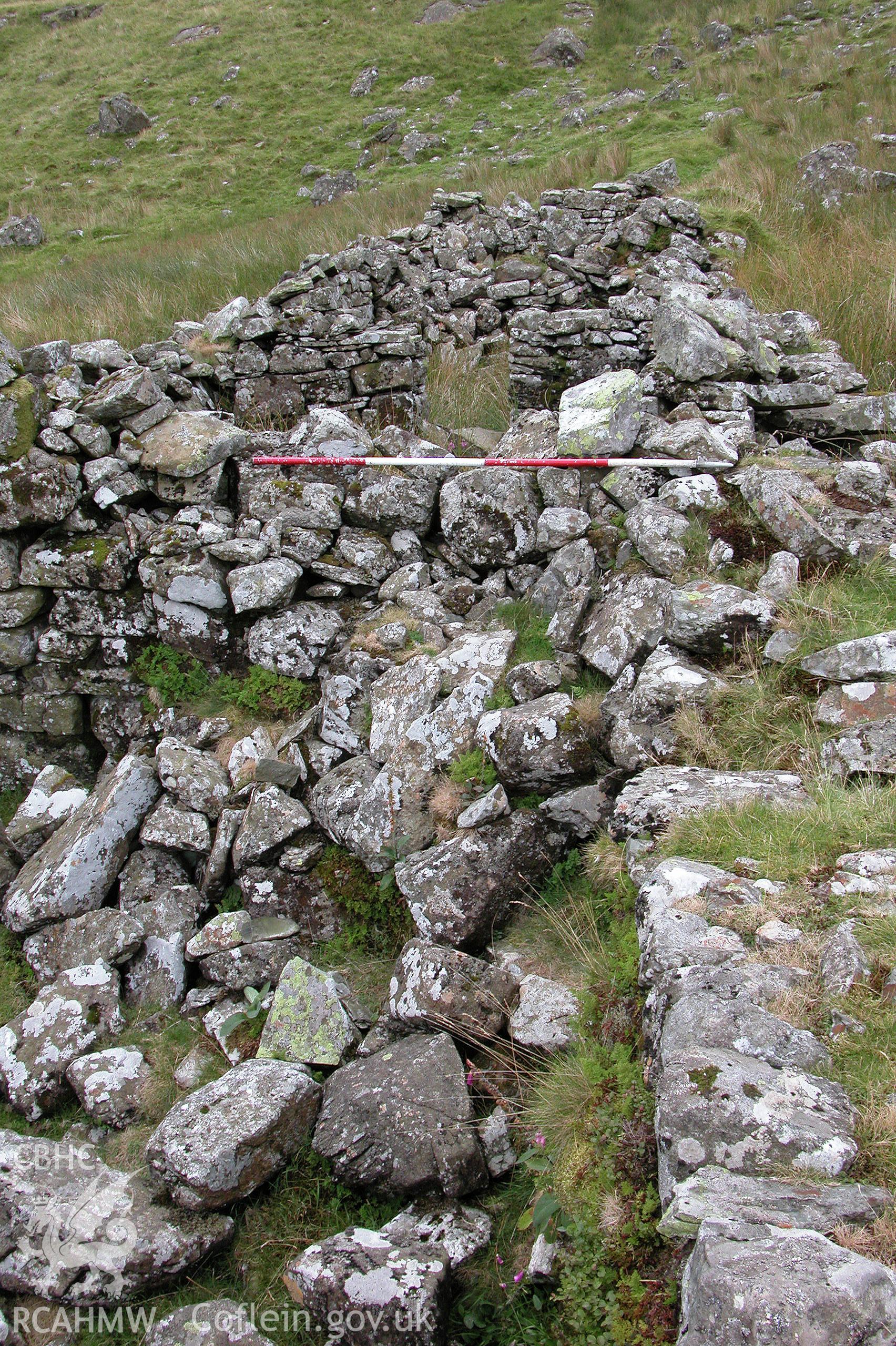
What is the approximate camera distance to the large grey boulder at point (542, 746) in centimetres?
511

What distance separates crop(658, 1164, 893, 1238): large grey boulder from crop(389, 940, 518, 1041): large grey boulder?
1.89 m

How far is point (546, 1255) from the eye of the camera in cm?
329

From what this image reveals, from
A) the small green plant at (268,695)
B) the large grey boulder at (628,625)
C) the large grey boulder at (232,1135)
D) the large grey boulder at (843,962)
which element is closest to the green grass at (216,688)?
the small green plant at (268,695)

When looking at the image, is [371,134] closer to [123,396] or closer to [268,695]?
[123,396]

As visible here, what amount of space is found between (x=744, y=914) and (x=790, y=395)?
5.40m

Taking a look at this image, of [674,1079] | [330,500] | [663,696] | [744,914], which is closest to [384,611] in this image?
[330,500]

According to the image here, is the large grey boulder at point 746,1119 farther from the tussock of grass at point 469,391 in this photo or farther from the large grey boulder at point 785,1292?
the tussock of grass at point 469,391

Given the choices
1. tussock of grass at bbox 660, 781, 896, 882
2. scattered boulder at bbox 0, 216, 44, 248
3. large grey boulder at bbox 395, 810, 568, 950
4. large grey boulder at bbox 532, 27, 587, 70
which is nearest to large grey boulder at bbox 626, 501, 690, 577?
large grey boulder at bbox 395, 810, 568, 950

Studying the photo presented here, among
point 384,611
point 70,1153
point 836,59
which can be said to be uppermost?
point 836,59

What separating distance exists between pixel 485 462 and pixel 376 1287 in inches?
229

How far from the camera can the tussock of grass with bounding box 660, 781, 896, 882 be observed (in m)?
3.61

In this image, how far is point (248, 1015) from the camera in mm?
5090

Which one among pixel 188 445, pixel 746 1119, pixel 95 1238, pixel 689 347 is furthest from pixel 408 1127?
pixel 689 347

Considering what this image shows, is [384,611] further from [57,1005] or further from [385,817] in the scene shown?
[57,1005]
